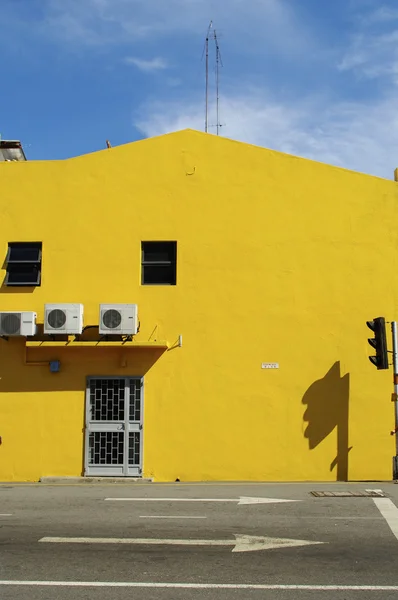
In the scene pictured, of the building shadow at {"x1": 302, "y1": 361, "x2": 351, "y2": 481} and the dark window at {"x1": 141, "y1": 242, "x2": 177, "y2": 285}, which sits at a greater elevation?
the dark window at {"x1": 141, "y1": 242, "x2": 177, "y2": 285}

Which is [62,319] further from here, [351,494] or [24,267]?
[351,494]

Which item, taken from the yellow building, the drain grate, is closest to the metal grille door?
the yellow building

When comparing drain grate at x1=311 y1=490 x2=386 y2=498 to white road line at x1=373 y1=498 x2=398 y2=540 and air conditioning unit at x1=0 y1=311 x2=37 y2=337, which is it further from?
air conditioning unit at x1=0 y1=311 x2=37 y2=337

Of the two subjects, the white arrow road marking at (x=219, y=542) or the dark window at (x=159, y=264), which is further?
the dark window at (x=159, y=264)

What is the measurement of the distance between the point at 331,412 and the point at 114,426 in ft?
16.2

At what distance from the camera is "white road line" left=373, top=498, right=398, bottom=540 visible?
9396 mm

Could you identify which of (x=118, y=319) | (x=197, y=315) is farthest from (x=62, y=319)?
(x=197, y=315)

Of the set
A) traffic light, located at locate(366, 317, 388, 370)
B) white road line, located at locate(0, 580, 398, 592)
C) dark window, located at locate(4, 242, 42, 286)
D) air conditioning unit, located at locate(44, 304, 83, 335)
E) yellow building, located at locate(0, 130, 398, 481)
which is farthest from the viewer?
dark window, located at locate(4, 242, 42, 286)

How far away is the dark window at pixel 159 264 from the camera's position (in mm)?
15859

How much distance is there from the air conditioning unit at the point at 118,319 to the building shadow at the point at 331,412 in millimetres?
4254

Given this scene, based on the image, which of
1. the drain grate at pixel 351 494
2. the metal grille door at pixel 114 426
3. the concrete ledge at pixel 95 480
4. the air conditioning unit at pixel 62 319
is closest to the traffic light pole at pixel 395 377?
the drain grate at pixel 351 494

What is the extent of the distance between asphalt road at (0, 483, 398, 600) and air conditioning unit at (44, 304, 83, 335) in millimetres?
3825

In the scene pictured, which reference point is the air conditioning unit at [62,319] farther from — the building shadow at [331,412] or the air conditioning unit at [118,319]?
the building shadow at [331,412]

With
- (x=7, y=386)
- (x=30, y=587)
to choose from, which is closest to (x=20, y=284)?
(x=7, y=386)
